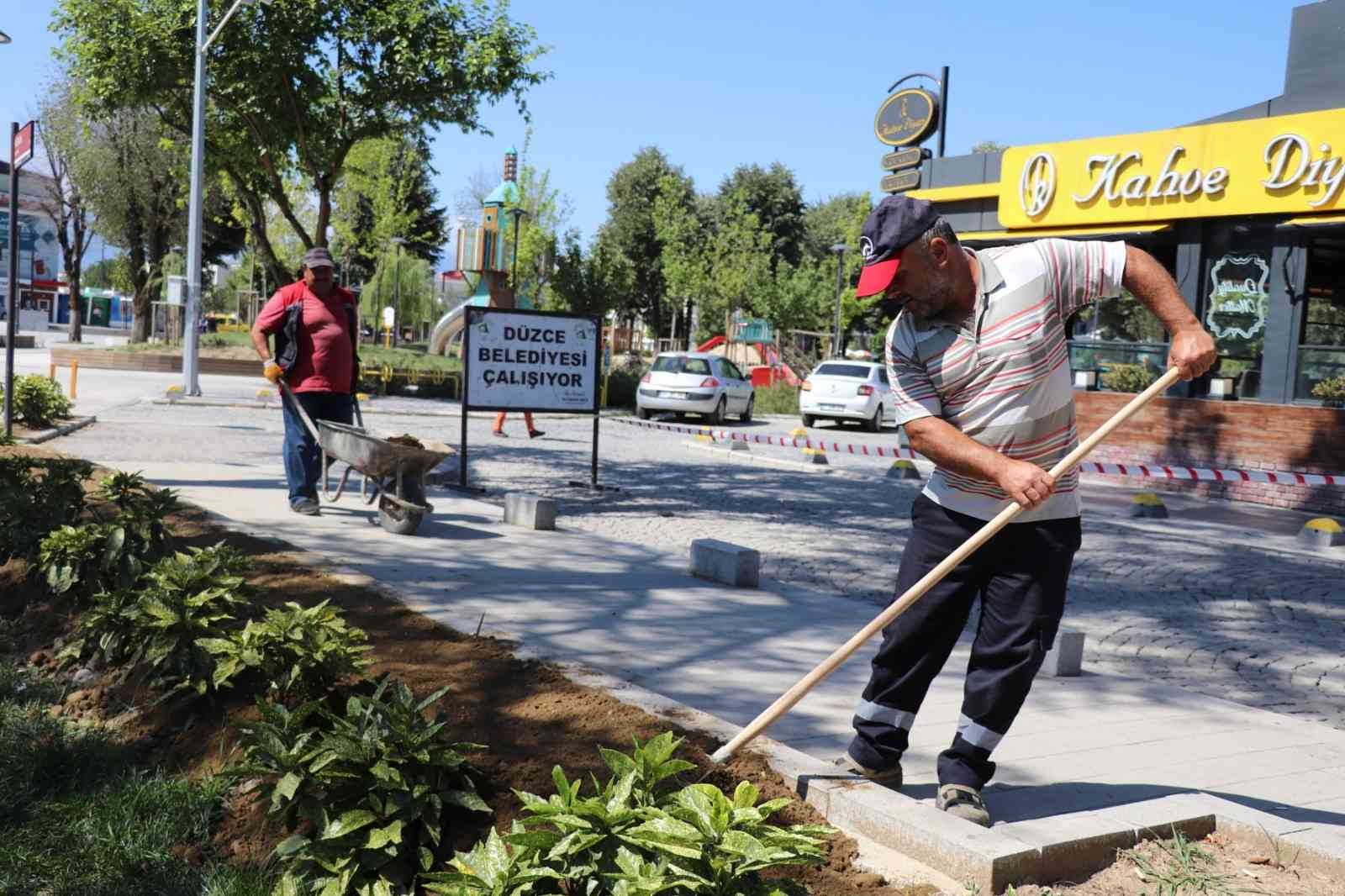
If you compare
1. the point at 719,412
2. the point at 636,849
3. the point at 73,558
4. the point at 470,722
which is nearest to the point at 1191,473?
the point at 719,412

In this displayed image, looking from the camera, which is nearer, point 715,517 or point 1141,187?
point 715,517

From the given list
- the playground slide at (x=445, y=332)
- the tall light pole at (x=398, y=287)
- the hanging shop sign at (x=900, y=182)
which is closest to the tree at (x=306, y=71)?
the hanging shop sign at (x=900, y=182)

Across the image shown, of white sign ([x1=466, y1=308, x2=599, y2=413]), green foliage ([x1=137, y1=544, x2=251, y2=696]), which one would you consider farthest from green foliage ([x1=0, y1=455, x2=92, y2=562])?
white sign ([x1=466, y1=308, x2=599, y2=413])

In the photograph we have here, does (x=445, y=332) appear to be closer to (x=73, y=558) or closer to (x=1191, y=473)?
(x=1191, y=473)

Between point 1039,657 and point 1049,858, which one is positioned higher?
point 1039,657

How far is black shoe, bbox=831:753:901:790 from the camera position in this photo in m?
3.90

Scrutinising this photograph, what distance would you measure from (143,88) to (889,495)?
40.5 ft

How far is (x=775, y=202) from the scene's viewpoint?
2884 inches

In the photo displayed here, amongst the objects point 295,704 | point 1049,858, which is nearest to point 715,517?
point 295,704

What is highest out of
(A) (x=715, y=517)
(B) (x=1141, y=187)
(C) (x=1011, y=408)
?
(B) (x=1141, y=187)

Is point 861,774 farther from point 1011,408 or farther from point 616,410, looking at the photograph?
point 616,410

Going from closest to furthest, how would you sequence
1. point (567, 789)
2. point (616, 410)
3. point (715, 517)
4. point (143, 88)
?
point (567, 789), point (715, 517), point (143, 88), point (616, 410)

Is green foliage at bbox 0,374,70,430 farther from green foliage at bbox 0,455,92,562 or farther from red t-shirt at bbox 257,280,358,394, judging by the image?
green foliage at bbox 0,455,92,562

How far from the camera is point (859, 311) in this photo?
61250mm
